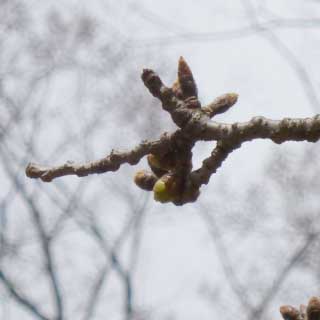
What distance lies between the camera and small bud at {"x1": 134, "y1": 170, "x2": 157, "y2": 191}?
123 centimetres

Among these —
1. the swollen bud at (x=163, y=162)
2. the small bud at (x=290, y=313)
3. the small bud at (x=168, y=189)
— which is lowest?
the small bud at (x=290, y=313)

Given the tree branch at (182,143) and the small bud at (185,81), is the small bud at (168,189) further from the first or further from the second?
the small bud at (185,81)

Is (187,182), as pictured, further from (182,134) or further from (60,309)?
(60,309)

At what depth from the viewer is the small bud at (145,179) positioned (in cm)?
123

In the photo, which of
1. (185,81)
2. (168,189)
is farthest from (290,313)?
(185,81)

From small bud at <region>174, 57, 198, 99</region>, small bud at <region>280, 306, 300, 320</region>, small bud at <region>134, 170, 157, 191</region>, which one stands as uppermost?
small bud at <region>174, 57, 198, 99</region>

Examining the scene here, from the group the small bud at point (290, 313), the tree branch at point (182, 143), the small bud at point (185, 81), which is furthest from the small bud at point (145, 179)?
the small bud at point (290, 313)

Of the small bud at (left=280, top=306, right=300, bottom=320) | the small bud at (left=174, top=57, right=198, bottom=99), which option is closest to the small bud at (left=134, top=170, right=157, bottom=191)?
the small bud at (left=174, top=57, right=198, bottom=99)

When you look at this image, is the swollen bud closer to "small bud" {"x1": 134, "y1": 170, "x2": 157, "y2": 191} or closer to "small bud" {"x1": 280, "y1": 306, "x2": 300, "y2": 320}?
"small bud" {"x1": 134, "y1": 170, "x2": 157, "y2": 191}

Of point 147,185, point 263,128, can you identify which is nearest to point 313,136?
point 263,128

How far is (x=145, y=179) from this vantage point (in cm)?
123

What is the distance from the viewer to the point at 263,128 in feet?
3.53

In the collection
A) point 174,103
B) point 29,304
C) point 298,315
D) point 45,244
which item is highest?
point 45,244

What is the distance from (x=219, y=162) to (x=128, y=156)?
18cm
